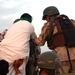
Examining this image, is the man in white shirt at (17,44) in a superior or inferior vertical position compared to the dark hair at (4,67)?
superior

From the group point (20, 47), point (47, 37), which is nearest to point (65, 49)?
point (47, 37)

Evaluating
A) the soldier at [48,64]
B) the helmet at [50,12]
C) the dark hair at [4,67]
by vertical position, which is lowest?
the dark hair at [4,67]

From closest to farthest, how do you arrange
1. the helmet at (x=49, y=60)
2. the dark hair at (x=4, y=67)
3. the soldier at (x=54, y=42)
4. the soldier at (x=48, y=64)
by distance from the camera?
the soldier at (x=48, y=64) → the helmet at (x=49, y=60) → the dark hair at (x=4, y=67) → the soldier at (x=54, y=42)

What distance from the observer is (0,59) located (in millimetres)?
6621

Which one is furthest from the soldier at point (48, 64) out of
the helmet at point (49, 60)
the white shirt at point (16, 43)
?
the white shirt at point (16, 43)

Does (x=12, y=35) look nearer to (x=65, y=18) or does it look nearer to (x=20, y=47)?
(x=20, y=47)

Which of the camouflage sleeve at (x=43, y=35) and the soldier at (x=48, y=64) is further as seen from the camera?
the camouflage sleeve at (x=43, y=35)

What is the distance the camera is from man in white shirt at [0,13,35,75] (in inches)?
258

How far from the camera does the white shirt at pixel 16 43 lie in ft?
21.5

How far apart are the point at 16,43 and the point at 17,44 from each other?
32mm

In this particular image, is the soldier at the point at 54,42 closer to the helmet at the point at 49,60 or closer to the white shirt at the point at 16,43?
the white shirt at the point at 16,43

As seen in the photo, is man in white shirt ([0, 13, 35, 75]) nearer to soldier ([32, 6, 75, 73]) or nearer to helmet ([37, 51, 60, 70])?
soldier ([32, 6, 75, 73])

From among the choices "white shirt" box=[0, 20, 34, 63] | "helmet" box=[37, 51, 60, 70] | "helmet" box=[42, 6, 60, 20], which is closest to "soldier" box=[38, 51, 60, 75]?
"helmet" box=[37, 51, 60, 70]

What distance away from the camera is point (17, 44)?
6578 millimetres
